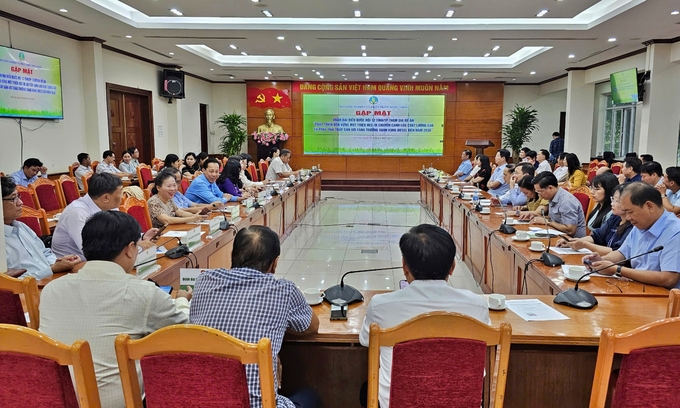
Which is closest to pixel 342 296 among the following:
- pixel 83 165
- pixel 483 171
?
pixel 483 171

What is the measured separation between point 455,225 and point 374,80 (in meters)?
8.55

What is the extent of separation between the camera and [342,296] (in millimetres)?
2193

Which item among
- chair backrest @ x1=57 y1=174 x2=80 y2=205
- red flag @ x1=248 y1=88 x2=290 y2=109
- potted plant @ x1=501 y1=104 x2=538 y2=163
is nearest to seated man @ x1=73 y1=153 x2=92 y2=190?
chair backrest @ x1=57 y1=174 x2=80 y2=205

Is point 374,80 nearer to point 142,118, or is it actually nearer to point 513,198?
point 142,118

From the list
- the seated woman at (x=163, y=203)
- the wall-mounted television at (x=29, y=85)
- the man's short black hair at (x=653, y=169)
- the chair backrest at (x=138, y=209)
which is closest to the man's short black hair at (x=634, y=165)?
the man's short black hair at (x=653, y=169)

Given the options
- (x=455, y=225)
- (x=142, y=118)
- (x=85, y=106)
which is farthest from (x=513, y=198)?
(x=142, y=118)

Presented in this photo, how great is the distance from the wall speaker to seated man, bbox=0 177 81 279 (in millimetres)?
8750

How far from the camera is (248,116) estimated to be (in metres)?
14.4

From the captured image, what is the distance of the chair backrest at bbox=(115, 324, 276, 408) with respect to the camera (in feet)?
4.28

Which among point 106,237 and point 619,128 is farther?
point 619,128

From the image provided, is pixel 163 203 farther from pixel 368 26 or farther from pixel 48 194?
pixel 368 26

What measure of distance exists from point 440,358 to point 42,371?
3.58ft

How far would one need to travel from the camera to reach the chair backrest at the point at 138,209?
3.78 meters

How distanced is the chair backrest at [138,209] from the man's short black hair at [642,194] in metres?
3.23
